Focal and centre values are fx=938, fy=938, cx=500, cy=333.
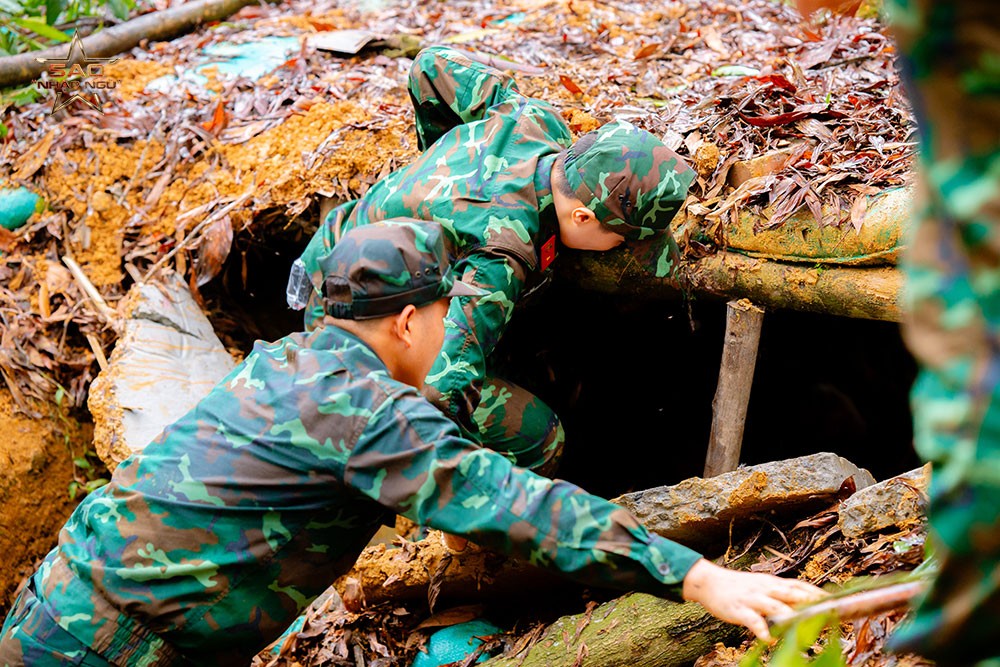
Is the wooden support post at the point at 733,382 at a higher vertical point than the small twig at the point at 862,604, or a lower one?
lower

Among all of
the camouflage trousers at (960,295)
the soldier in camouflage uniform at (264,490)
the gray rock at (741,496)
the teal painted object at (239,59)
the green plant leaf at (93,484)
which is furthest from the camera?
the teal painted object at (239,59)

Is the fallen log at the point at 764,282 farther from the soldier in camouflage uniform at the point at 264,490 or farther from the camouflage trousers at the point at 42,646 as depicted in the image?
the camouflage trousers at the point at 42,646

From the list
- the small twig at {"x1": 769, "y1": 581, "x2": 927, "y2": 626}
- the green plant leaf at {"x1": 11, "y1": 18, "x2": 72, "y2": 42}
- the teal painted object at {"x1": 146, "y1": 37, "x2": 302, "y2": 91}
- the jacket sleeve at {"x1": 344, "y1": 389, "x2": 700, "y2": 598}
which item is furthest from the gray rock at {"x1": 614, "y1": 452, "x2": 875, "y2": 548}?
the green plant leaf at {"x1": 11, "y1": 18, "x2": 72, "y2": 42}

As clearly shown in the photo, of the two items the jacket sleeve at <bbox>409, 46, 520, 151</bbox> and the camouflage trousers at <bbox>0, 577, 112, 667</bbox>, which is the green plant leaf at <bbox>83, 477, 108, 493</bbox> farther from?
the jacket sleeve at <bbox>409, 46, 520, 151</bbox>

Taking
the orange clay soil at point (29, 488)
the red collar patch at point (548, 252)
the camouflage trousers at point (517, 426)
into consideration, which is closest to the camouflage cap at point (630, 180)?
the red collar patch at point (548, 252)

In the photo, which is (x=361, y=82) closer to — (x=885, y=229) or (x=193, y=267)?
(x=193, y=267)

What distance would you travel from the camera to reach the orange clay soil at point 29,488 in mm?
4977

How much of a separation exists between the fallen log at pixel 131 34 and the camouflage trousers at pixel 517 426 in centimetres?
433

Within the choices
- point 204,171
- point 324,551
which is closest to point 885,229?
point 324,551

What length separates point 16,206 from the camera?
5.58m

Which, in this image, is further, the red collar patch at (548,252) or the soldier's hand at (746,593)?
the red collar patch at (548,252)

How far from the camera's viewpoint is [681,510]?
131 inches

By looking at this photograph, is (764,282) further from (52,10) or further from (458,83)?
(52,10)

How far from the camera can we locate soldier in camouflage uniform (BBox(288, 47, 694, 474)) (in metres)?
3.77
